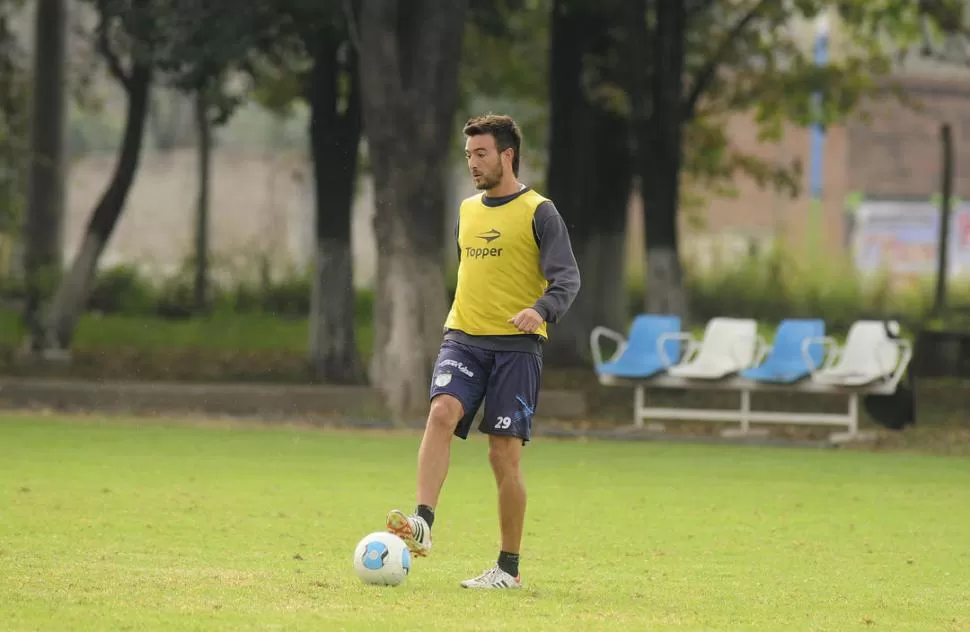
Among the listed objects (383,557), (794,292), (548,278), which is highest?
(548,278)

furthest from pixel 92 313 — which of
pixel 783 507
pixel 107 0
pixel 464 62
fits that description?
pixel 783 507

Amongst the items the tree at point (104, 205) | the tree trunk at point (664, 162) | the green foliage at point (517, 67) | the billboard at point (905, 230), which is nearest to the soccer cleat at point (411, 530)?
the tree trunk at point (664, 162)

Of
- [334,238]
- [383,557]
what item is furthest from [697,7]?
[383,557]

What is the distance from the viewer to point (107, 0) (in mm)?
24453

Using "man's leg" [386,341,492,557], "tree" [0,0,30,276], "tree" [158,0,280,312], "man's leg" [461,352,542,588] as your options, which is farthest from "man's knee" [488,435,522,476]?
"tree" [0,0,30,276]

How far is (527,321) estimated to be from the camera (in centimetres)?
851

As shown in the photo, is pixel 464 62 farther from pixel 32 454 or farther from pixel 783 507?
pixel 783 507

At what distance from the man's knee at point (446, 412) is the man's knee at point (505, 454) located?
0.66 ft

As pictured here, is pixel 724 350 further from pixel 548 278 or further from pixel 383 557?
pixel 383 557

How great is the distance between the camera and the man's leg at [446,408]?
8.68 meters

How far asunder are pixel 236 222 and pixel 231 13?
3954 centimetres

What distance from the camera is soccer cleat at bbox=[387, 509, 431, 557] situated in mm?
8344

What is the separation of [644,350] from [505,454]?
12.0m

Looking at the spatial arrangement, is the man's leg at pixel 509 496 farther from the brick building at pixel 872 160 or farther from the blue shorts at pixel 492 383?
the brick building at pixel 872 160
